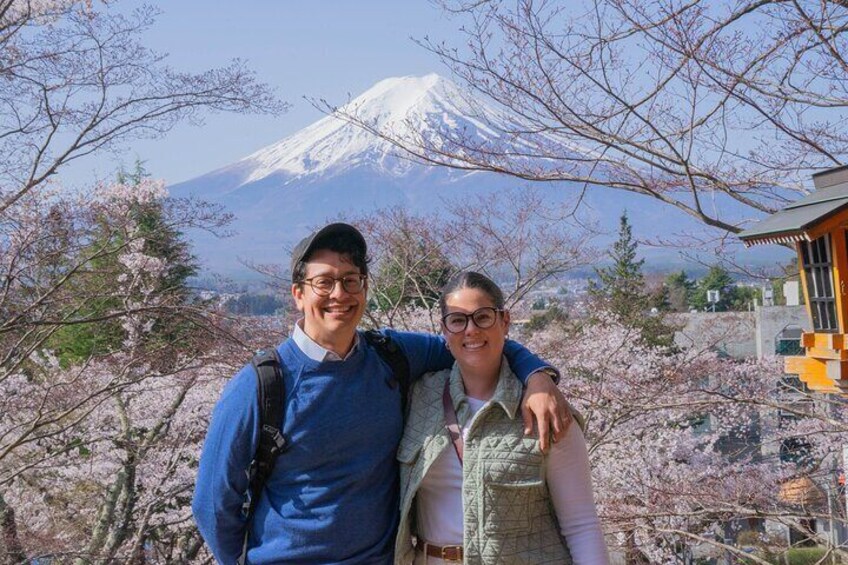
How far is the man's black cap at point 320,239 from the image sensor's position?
5.96 ft

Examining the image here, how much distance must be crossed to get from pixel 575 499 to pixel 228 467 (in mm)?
707

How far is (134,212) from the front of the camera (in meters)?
6.80

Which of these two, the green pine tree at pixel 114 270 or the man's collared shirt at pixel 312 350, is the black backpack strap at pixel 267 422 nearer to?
the man's collared shirt at pixel 312 350

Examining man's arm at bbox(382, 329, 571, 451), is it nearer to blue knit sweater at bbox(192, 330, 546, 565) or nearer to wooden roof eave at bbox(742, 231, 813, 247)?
blue knit sweater at bbox(192, 330, 546, 565)

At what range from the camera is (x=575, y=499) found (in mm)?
1812

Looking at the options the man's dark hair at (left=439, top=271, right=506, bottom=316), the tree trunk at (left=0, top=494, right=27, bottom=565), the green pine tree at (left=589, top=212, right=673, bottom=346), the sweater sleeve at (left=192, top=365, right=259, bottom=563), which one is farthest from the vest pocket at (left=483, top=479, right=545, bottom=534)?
the green pine tree at (left=589, top=212, right=673, bottom=346)

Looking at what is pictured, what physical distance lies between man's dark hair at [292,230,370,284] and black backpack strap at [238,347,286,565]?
0.62ft

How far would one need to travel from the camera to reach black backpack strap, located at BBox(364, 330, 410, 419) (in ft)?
6.31

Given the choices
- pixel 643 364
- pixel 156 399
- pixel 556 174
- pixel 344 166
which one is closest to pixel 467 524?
pixel 556 174

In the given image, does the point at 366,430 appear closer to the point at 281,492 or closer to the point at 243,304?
the point at 281,492

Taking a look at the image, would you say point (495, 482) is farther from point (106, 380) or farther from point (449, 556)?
point (106, 380)

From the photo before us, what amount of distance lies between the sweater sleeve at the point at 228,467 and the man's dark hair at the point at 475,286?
0.44 meters

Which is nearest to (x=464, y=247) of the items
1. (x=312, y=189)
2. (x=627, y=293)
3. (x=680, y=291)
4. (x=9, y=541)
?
(x=9, y=541)

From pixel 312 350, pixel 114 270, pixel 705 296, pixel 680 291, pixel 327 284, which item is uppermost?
pixel 114 270
